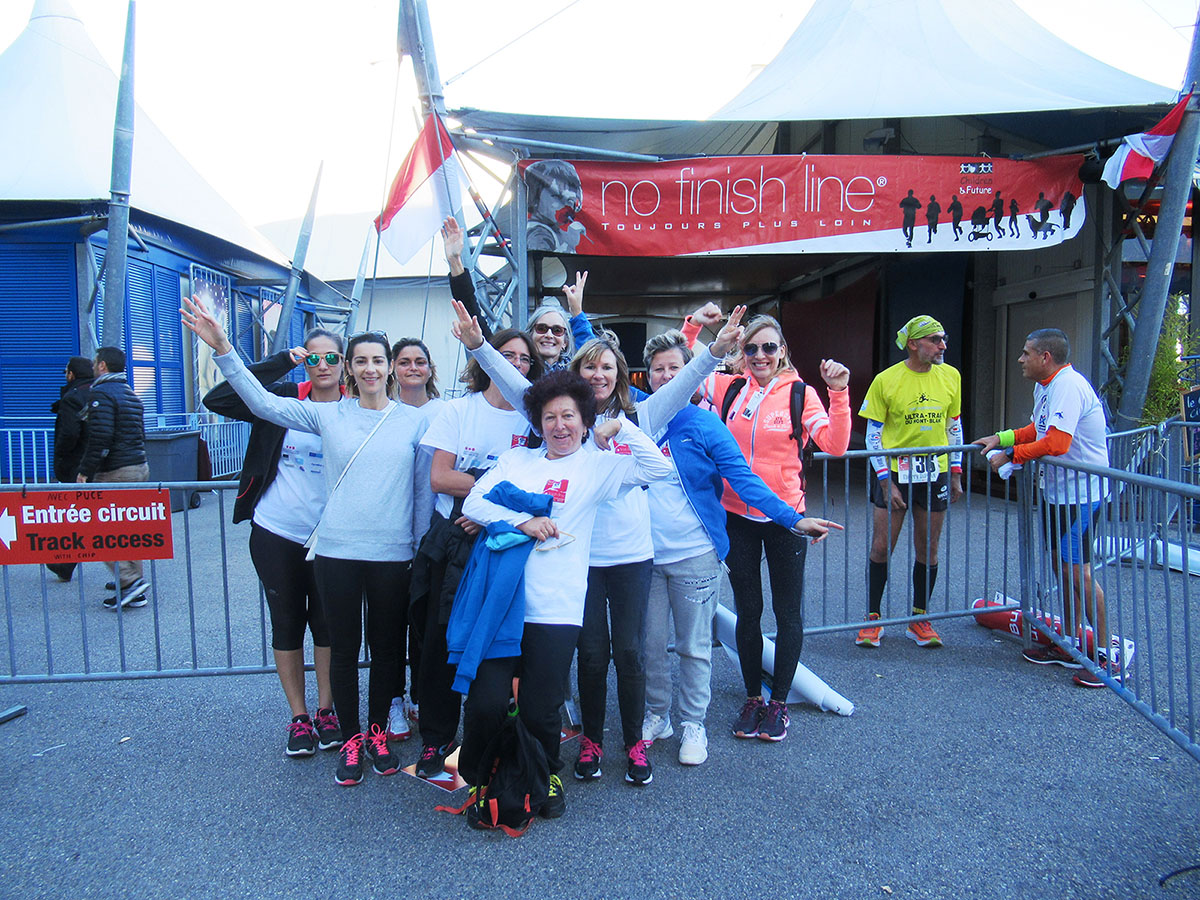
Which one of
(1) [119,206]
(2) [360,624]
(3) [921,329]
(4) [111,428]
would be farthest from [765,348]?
(1) [119,206]

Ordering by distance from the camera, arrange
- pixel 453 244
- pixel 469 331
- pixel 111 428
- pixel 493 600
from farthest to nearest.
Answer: pixel 111 428, pixel 453 244, pixel 469 331, pixel 493 600

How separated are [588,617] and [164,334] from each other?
11.6m

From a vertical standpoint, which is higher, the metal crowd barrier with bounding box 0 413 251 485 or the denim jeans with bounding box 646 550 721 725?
the metal crowd barrier with bounding box 0 413 251 485

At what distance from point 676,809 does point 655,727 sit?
1.72 feet

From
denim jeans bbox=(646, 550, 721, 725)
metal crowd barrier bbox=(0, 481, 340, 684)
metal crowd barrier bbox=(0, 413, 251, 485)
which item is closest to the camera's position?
denim jeans bbox=(646, 550, 721, 725)

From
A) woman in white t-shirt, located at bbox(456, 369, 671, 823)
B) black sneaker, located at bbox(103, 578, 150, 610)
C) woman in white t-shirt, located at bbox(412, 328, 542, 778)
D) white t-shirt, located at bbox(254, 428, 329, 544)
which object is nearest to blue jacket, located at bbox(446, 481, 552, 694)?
woman in white t-shirt, located at bbox(456, 369, 671, 823)

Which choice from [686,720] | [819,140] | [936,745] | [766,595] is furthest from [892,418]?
[819,140]

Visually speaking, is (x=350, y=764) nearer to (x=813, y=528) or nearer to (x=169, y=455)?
(x=813, y=528)

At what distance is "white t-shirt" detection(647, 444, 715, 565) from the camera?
3225mm

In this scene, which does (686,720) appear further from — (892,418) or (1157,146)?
(1157,146)

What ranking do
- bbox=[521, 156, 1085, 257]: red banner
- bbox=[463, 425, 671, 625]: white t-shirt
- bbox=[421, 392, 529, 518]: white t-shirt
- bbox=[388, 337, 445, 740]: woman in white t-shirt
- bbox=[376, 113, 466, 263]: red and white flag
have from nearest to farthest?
bbox=[463, 425, 671, 625]: white t-shirt, bbox=[421, 392, 529, 518]: white t-shirt, bbox=[388, 337, 445, 740]: woman in white t-shirt, bbox=[376, 113, 466, 263]: red and white flag, bbox=[521, 156, 1085, 257]: red banner

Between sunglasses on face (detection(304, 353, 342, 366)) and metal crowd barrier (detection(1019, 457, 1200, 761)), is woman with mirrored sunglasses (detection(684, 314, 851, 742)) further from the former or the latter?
sunglasses on face (detection(304, 353, 342, 366))

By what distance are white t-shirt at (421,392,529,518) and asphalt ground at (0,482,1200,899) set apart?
127cm

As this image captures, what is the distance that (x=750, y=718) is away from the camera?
11.6 ft
